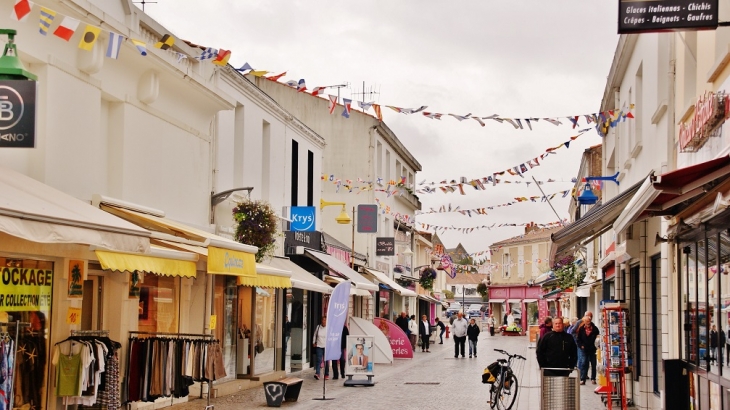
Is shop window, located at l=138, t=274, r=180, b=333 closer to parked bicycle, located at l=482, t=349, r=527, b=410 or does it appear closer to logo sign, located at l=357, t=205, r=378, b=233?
parked bicycle, located at l=482, t=349, r=527, b=410

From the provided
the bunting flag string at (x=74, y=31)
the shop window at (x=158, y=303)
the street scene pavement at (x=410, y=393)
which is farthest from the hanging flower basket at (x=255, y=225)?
the bunting flag string at (x=74, y=31)

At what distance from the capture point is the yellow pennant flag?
421 inches

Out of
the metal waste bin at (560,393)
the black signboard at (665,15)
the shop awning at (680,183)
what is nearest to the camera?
the shop awning at (680,183)

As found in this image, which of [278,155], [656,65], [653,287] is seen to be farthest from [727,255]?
[278,155]

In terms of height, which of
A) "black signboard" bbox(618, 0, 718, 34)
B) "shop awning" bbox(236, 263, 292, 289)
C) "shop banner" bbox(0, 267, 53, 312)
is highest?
"black signboard" bbox(618, 0, 718, 34)

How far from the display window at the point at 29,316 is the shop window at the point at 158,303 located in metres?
3.18

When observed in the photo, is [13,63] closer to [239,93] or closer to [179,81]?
[179,81]

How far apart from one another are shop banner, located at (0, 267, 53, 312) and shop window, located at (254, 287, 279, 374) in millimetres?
9568

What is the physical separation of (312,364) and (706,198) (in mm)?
19756

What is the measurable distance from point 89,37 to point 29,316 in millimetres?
3600

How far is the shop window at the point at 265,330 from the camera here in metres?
21.9

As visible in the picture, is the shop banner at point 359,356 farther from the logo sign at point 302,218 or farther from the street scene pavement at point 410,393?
the logo sign at point 302,218

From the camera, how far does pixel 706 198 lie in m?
9.41

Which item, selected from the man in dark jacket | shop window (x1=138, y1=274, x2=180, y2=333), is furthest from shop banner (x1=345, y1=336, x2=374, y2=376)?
the man in dark jacket
